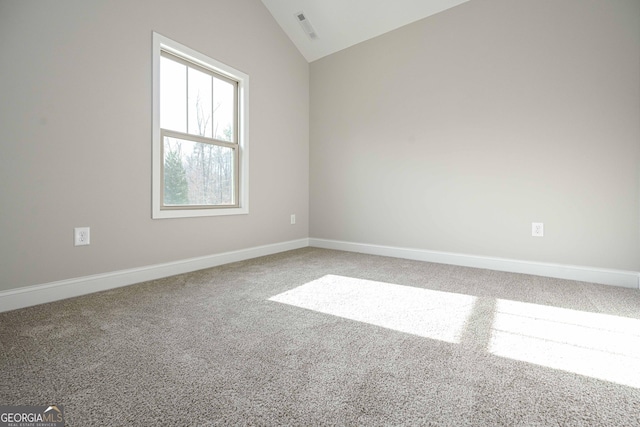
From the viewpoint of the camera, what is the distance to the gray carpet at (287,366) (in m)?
0.96

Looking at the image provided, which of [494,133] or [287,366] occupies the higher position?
[494,133]

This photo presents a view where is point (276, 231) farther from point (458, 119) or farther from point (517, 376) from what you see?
point (517, 376)

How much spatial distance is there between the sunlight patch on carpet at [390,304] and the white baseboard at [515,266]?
1.03 m

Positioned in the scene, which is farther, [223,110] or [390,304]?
[223,110]

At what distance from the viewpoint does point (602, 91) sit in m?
2.49

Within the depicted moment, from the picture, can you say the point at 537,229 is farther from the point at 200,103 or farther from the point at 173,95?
the point at 173,95

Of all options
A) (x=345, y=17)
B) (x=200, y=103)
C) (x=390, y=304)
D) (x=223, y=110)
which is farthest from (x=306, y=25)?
(x=390, y=304)

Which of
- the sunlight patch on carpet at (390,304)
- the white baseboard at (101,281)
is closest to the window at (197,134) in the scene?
the white baseboard at (101,281)

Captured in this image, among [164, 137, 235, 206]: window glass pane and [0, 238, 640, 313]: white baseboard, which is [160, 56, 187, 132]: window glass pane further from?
[0, 238, 640, 313]: white baseboard

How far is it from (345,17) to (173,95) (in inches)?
81.5

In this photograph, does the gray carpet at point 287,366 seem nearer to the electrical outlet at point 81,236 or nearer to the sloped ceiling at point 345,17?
the electrical outlet at point 81,236

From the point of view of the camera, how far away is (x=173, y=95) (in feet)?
9.02

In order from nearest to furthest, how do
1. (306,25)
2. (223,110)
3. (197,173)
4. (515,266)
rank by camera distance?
1. (515,266)
2. (197,173)
3. (223,110)
4. (306,25)

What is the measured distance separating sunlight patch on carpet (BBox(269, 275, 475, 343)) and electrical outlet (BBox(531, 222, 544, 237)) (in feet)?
3.76
